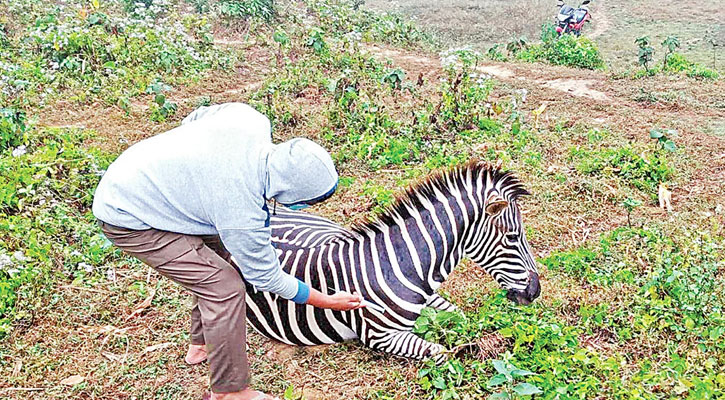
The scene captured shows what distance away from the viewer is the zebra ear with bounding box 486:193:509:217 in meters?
3.57

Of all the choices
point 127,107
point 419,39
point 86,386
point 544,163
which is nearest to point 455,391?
point 86,386

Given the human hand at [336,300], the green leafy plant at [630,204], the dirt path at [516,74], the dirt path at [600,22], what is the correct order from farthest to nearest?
the dirt path at [600,22]
the dirt path at [516,74]
the green leafy plant at [630,204]
the human hand at [336,300]

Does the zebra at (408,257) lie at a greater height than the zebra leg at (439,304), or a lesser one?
greater

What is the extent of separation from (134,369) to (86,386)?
29cm

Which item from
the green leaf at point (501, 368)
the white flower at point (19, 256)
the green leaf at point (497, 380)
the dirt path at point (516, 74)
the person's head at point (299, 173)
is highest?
the person's head at point (299, 173)

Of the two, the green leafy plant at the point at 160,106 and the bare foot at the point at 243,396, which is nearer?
the bare foot at the point at 243,396

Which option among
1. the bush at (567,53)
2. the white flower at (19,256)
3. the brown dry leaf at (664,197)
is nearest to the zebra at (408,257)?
the white flower at (19,256)

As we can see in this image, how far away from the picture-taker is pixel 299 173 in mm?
2742

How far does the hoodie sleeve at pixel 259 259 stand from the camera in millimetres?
2826

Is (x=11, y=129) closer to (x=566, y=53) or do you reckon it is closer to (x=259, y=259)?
(x=259, y=259)

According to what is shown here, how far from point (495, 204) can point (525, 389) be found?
1.02m

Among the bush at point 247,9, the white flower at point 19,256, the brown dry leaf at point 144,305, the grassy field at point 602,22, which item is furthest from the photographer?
the grassy field at point 602,22

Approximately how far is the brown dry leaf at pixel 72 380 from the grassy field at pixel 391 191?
0.01 metres

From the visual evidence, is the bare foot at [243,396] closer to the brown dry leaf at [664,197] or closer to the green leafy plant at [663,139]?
the brown dry leaf at [664,197]
